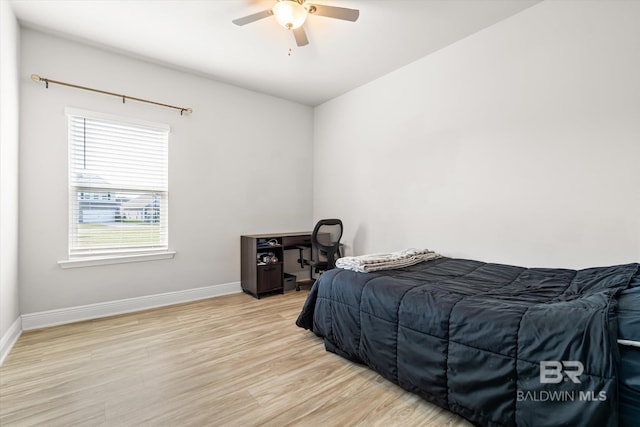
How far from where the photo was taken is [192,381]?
6.33 ft

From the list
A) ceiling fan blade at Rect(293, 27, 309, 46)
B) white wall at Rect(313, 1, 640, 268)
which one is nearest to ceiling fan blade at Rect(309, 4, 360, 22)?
ceiling fan blade at Rect(293, 27, 309, 46)

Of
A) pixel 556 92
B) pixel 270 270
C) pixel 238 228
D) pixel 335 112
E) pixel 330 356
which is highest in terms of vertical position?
pixel 335 112

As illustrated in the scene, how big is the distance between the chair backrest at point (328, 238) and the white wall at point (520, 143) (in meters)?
0.44

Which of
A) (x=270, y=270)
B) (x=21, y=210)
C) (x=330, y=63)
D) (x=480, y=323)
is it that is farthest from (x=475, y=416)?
(x=21, y=210)

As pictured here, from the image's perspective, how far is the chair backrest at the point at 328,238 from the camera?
12.2ft

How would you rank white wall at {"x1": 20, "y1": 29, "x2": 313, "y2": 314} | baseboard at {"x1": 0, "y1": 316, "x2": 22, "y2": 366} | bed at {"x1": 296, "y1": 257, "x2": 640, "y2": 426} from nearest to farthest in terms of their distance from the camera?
bed at {"x1": 296, "y1": 257, "x2": 640, "y2": 426}
baseboard at {"x1": 0, "y1": 316, "x2": 22, "y2": 366}
white wall at {"x1": 20, "y1": 29, "x2": 313, "y2": 314}

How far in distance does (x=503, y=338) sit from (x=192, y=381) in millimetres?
1844

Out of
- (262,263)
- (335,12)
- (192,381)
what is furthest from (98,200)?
(335,12)

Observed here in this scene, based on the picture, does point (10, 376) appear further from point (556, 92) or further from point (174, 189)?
point (556, 92)

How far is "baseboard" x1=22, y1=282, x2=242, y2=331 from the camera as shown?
2799mm

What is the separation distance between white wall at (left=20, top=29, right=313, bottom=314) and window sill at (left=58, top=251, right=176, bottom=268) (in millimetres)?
58

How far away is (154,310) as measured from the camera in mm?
3293

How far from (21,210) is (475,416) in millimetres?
3863

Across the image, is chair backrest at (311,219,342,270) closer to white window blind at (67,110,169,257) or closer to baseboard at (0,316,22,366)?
white window blind at (67,110,169,257)
